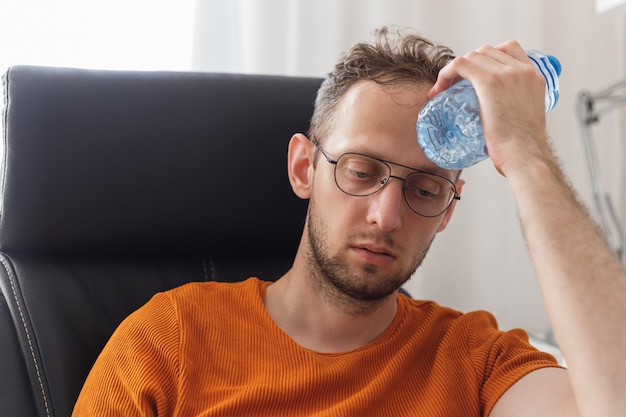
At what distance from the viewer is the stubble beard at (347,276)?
1280 millimetres

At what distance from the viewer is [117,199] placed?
4.68 ft

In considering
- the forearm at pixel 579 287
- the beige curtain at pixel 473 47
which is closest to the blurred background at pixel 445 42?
the beige curtain at pixel 473 47

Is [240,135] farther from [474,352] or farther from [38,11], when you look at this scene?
[38,11]

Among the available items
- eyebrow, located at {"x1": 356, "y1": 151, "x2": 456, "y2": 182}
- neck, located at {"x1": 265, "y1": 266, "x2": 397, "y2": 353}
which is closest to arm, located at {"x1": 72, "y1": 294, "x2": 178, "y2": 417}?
neck, located at {"x1": 265, "y1": 266, "x2": 397, "y2": 353}

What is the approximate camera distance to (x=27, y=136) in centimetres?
135

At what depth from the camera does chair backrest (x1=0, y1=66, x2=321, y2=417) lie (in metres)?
1.35

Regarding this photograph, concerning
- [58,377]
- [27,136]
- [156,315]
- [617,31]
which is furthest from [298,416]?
[617,31]

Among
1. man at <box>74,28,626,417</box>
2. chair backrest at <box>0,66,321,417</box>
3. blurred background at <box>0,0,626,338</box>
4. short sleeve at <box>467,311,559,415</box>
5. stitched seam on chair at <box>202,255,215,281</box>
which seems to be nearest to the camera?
man at <box>74,28,626,417</box>

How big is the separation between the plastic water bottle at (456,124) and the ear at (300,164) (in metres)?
0.23

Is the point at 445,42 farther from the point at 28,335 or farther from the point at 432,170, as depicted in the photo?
the point at 28,335

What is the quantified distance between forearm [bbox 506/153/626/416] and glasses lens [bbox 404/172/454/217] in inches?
8.5

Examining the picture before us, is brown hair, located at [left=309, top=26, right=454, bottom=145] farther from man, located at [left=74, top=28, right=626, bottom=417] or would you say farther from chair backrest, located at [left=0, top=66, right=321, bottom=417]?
chair backrest, located at [left=0, top=66, right=321, bottom=417]

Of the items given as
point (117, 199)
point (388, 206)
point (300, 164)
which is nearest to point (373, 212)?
point (388, 206)

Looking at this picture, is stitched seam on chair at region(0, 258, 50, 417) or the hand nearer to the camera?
the hand
